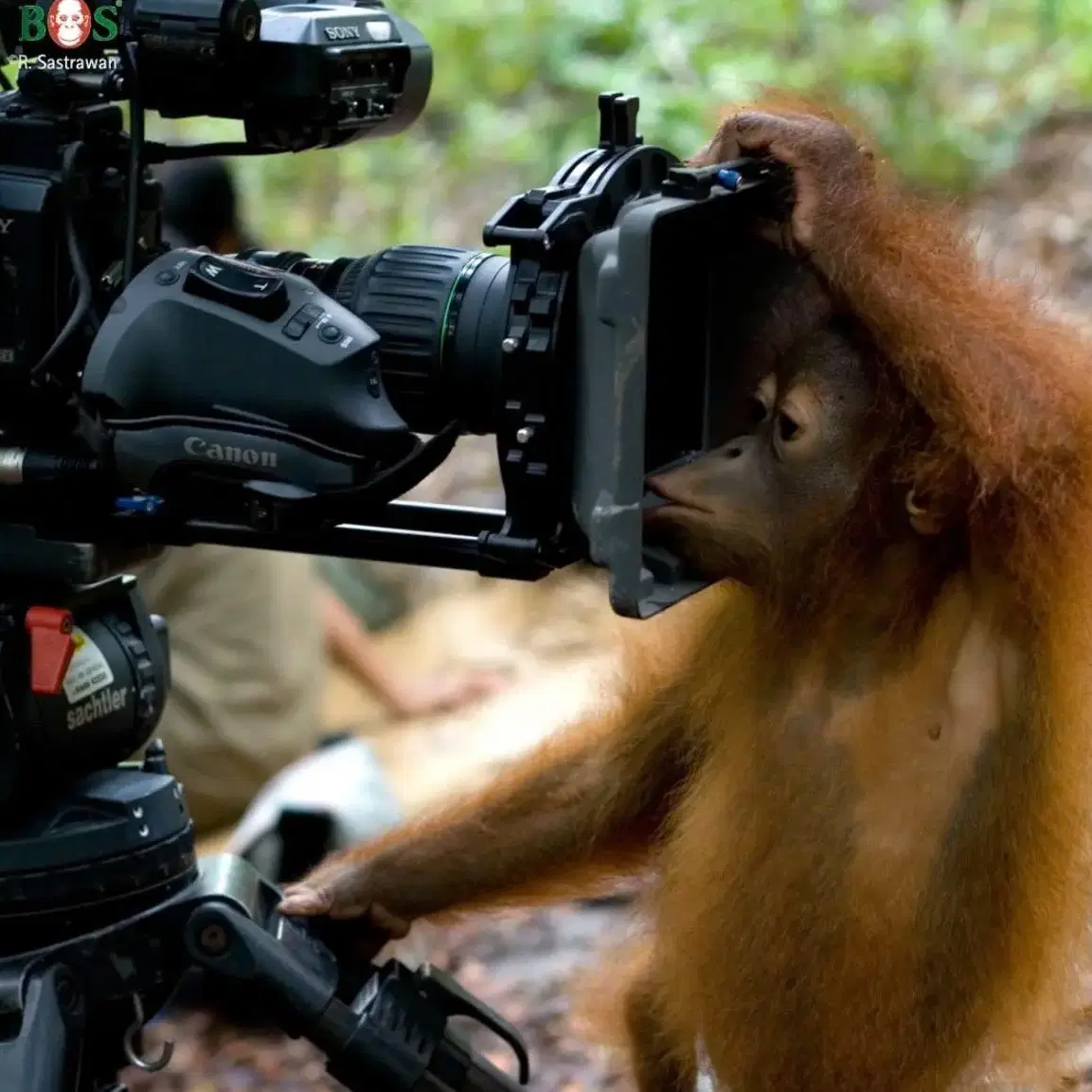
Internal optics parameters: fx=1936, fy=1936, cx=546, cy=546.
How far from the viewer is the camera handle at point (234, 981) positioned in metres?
1.50

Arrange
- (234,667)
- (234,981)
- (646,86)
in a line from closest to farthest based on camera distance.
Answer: (234,981)
(234,667)
(646,86)

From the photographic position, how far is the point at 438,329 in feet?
4.71

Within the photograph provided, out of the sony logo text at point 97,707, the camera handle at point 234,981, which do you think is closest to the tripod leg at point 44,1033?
the camera handle at point 234,981

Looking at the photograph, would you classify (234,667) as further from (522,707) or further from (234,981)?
(234,981)

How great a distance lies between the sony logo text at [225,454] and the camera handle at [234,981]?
0.40m

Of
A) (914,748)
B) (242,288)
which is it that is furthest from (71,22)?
(914,748)

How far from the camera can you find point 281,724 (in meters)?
3.34

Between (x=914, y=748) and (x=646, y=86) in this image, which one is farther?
(x=646, y=86)

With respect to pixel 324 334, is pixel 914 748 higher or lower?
lower

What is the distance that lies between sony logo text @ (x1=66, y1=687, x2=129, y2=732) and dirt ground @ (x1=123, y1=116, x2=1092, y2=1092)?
1.93ft

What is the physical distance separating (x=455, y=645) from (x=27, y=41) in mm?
2803

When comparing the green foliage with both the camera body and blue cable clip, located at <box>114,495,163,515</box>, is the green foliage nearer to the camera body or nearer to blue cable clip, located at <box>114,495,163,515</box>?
the camera body

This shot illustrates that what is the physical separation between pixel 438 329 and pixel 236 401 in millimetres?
163

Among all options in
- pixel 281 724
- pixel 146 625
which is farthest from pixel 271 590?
pixel 146 625
